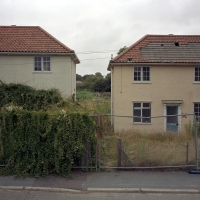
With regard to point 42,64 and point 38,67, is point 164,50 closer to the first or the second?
point 42,64

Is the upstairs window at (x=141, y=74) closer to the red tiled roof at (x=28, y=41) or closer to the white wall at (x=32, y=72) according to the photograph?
the white wall at (x=32, y=72)

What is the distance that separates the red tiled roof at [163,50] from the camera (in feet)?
61.1

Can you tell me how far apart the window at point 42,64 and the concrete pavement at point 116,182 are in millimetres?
12279

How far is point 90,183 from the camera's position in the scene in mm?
7246

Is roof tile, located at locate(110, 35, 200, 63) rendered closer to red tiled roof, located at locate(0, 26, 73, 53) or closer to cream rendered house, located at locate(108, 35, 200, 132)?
cream rendered house, located at locate(108, 35, 200, 132)

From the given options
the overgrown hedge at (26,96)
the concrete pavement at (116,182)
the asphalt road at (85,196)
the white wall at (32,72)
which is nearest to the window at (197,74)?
the white wall at (32,72)

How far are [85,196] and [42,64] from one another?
14.1 meters

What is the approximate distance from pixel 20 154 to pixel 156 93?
12840 mm

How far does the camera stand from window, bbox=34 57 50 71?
1902 cm

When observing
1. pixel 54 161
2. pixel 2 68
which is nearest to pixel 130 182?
pixel 54 161

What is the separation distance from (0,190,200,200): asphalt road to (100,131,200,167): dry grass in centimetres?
186

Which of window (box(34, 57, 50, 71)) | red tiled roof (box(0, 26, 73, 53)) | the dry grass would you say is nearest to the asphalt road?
the dry grass

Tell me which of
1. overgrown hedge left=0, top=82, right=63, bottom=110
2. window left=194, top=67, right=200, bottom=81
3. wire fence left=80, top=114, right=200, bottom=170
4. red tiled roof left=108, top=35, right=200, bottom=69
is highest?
red tiled roof left=108, top=35, right=200, bottom=69

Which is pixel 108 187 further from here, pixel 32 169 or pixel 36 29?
pixel 36 29
